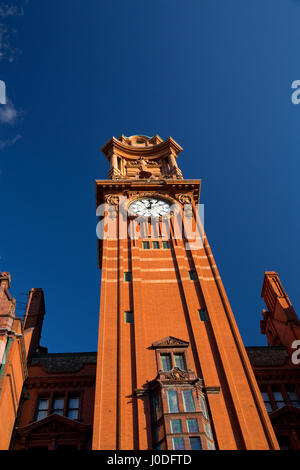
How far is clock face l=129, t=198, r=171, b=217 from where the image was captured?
44.6m

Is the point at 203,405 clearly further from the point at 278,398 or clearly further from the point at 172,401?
the point at 278,398

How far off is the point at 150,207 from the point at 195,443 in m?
26.8

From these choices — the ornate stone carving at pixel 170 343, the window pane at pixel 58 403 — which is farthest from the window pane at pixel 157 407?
the window pane at pixel 58 403

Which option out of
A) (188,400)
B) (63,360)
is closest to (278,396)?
(188,400)

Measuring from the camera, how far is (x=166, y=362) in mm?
27797

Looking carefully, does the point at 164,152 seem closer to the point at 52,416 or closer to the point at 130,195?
the point at 130,195

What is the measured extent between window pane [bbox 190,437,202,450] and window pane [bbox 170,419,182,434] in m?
0.80

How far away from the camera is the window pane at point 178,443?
22.0 metres

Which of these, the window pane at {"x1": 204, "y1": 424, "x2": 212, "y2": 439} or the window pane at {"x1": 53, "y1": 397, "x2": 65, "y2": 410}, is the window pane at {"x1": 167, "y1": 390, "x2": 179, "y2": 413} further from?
the window pane at {"x1": 53, "y1": 397, "x2": 65, "y2": 410}

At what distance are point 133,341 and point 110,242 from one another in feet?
43.8

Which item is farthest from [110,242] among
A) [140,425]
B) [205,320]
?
[140,425]

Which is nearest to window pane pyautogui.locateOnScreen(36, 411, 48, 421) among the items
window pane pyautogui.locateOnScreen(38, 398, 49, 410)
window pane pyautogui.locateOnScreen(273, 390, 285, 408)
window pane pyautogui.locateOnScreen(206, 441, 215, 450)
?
window pane pyautogui.locateOnScreen(38, 398, 49, 410)

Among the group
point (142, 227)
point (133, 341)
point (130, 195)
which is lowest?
point (133, 341)

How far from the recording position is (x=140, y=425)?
2381 cm
